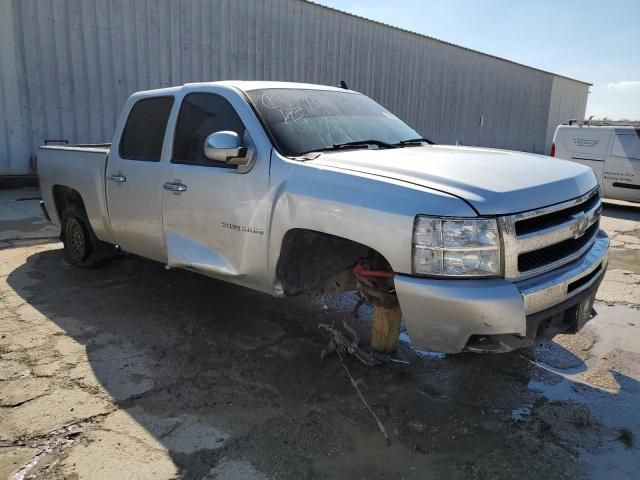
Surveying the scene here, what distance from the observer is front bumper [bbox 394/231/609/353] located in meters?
2.50

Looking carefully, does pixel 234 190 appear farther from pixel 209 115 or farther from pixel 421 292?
pixel 421 292

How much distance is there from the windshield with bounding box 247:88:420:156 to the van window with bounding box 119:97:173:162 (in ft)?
3.31

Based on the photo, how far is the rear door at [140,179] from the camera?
13.6ft

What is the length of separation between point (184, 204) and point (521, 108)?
2354 cm

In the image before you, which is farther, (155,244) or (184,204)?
(155,244)

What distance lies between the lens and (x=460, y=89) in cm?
2002

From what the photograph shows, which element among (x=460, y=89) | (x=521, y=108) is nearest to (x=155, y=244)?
(x=460, y=89)

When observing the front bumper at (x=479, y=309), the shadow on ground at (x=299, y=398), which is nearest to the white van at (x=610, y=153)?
the shadow on ground at (x=299, y=398)

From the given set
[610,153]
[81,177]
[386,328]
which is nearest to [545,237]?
[386,328]

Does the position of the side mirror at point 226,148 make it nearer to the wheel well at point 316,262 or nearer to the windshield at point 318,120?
the windshield at point 318,120

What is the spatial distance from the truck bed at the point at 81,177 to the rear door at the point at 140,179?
165 millimetres

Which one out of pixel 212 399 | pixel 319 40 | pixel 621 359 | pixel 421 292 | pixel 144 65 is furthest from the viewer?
pixel 319 40

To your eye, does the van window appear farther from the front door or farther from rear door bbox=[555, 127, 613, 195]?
rear door bbox=[555, 127, 613, 195]

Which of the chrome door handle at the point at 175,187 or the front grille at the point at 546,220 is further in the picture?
the chrome door handle at the point at 175,187
